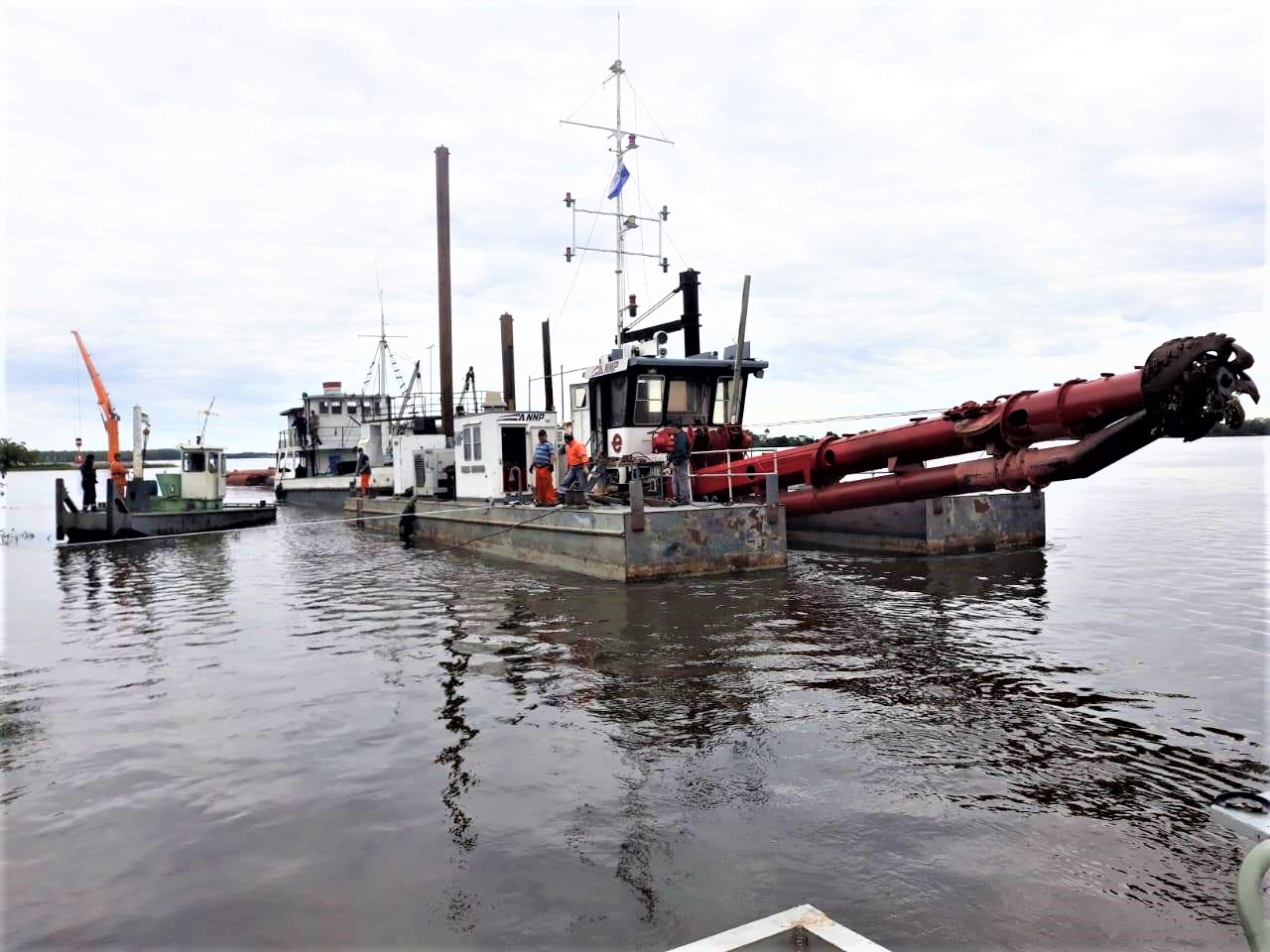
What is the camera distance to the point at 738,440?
1761 cm

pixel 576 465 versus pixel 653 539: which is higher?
pixel 576 465

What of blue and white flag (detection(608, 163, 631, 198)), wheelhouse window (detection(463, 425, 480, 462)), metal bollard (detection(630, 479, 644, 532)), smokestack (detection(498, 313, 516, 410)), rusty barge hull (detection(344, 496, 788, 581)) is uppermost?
blue and white flag (detection(608, 163, 631, 198))

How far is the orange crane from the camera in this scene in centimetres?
2369

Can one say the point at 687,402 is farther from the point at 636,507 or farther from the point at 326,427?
the point at 326,427

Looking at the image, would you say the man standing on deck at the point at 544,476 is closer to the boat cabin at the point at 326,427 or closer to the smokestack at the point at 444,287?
the smokestack at the point at 444,287

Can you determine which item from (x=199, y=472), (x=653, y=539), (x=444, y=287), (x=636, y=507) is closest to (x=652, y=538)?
(x=653, y=539)

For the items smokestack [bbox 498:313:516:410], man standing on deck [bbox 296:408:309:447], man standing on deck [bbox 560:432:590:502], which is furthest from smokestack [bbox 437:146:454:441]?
man standing on deck [bbox 296:408:309:447]

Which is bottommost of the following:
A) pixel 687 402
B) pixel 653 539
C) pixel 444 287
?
pixel 653 539

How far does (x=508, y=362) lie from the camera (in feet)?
98.9

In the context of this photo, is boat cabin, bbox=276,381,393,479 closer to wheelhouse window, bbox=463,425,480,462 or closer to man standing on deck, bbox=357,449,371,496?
man standing on deck, bbox=357,449,371,496

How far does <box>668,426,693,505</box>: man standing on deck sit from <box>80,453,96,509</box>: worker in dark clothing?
18.4 meters

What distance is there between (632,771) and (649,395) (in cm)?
1266

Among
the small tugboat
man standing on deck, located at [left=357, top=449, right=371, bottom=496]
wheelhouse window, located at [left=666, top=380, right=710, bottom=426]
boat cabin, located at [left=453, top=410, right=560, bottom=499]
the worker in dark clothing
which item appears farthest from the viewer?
man standing on deck, located at [left=357, top=449, right=371, bottom=496]

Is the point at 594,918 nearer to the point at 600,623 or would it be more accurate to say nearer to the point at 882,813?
the point at 882,813
